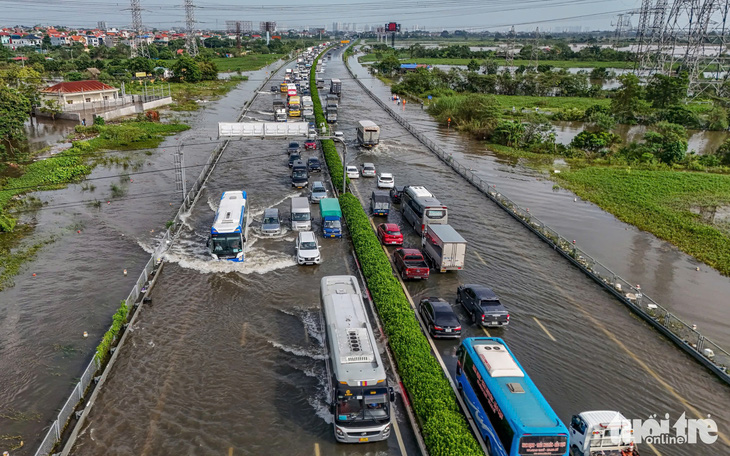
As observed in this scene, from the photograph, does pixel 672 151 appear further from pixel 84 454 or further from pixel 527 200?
pixel 84 454

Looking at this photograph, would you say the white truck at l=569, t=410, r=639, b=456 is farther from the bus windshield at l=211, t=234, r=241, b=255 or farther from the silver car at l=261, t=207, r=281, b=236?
the silver car at l=261, t=207, r=281, b=236

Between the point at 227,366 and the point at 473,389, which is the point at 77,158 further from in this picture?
the point at 473,389

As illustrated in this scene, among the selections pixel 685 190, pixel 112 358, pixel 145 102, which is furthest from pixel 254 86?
pixel 112 358

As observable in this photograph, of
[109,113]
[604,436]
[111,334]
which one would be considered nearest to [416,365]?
[604,436]

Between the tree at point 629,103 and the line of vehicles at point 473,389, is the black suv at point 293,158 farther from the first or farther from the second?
the tree at point 629,103

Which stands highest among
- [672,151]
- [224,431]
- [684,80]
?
[684,80]

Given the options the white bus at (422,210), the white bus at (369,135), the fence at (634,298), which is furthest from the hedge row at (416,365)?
the white bus at (369,135)

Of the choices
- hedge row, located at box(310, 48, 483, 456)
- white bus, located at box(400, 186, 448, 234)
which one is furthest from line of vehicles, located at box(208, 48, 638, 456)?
white bus, located at box(400, 186, 448, 234)
